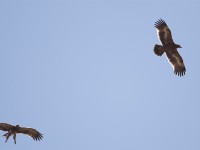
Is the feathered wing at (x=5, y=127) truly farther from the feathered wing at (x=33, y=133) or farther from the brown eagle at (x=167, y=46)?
the brown eagle at (x=167, y=46)

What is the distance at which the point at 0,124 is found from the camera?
23.2 metres

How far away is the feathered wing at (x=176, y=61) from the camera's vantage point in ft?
73.9

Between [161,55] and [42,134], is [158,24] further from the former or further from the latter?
[42,134]

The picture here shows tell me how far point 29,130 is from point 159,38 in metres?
8.16

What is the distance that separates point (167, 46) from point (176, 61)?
1.15m

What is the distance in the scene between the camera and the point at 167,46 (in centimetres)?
2211

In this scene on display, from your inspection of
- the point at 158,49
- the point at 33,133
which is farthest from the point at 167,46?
the point at 33,133

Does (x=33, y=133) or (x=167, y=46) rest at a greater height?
(x=167, y=46)

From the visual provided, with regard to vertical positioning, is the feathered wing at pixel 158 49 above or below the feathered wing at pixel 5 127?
above

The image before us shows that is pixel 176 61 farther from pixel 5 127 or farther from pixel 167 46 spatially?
pixel 5 127

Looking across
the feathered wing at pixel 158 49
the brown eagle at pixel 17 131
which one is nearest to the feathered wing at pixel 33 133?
the brown eagle at pixel 17 131

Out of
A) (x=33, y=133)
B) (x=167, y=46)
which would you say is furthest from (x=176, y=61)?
(x=33, y=133)

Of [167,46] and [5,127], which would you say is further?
[5,127]

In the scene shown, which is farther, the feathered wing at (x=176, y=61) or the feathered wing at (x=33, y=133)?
the feathered wing at (x=33, y=133)
